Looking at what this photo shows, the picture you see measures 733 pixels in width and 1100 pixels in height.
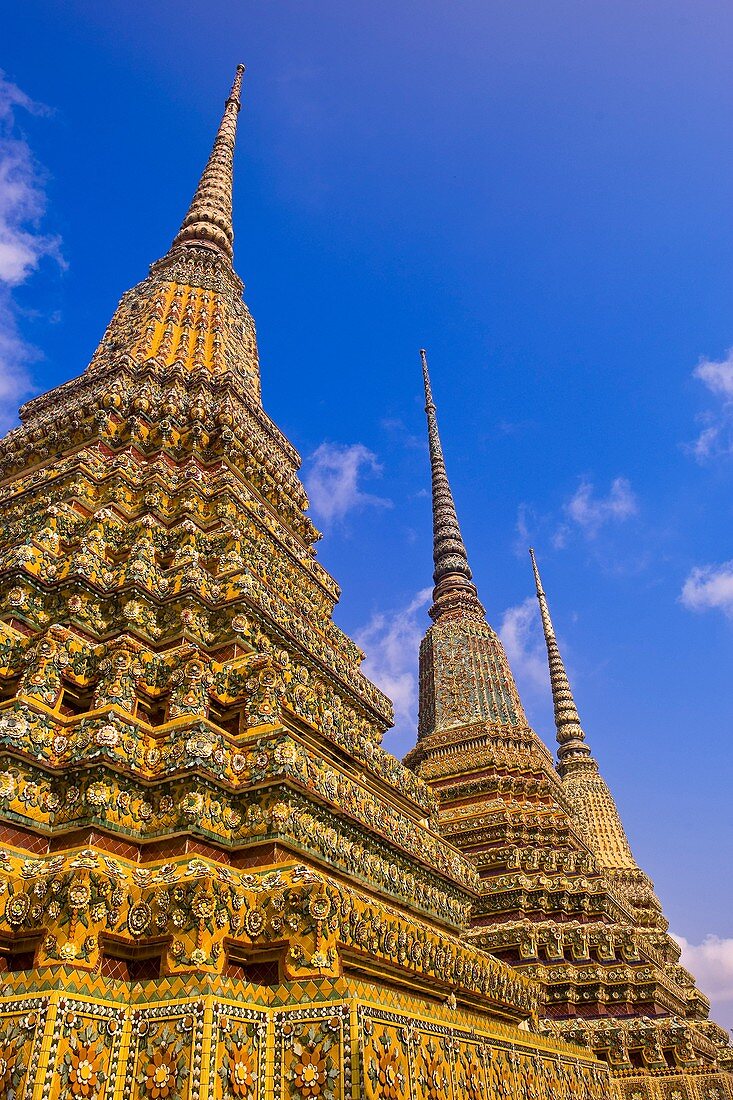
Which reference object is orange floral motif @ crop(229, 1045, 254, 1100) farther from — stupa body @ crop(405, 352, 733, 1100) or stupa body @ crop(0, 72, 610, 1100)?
stupa body @ crop(405, 352, 733, 1100)

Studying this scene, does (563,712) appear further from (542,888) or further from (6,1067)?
(6,1067)

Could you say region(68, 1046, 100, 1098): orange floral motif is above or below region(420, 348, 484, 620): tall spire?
below

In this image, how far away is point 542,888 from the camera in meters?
15.3

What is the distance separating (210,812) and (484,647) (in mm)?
18198

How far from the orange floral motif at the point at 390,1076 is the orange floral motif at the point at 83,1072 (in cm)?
165

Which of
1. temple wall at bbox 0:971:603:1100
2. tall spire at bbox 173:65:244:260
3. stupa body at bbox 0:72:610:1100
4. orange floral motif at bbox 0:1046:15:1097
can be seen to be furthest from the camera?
tall spire at bbox 173:65:244:260

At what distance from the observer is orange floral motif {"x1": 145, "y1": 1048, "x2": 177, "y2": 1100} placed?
430 cm

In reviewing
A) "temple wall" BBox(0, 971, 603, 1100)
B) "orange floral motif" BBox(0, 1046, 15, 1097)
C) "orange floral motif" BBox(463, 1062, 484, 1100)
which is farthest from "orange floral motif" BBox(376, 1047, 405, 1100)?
"orange floral motif" BBox(0, 1046, 15, 1097)

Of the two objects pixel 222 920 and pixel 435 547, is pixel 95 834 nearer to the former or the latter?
pixel 222 920

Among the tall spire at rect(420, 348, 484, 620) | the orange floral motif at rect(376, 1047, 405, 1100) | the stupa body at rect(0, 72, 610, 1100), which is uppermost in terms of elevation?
the tall spire at rect(420, 348, 484, 620)

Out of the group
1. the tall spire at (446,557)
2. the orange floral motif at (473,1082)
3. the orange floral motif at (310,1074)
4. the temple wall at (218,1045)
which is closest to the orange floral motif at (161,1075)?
the temple wall at (218,1045)

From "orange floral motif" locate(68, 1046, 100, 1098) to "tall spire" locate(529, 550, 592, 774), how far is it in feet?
112

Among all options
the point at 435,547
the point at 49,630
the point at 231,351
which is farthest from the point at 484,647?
the point at 49,630

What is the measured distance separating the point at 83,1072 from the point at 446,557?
81.9 feet
